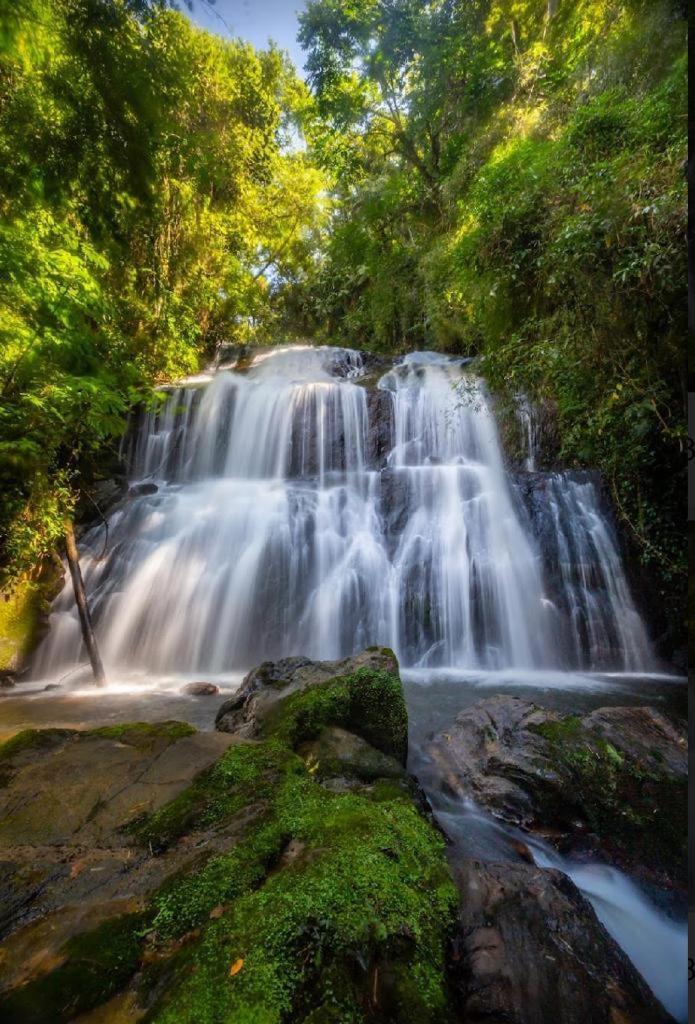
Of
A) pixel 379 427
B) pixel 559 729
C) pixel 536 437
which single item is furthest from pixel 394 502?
pixel 559 729

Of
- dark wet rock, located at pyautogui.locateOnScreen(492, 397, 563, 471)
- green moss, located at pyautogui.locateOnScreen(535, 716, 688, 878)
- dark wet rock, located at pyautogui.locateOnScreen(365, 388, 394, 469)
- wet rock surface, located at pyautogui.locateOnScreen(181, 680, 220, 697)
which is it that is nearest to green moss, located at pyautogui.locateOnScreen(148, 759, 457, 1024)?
green moss, located at pyautogui.locateOnScreen(535, 716, 688, 878)

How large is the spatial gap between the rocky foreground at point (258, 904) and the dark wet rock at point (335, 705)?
0.44 metres

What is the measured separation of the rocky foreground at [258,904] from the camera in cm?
135

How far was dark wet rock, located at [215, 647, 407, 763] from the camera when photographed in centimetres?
341

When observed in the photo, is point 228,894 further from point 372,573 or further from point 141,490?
point 141,490

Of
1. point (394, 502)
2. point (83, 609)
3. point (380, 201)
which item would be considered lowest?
point (83, 609)

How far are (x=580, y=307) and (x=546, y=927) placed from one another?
6038 mm

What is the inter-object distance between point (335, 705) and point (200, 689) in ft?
11.4

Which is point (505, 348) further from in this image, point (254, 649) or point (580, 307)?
point (254, 649)

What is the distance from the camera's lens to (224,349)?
1909 cm

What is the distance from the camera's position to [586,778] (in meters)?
3.45

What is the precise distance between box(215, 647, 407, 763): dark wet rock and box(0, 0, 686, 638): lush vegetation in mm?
4011

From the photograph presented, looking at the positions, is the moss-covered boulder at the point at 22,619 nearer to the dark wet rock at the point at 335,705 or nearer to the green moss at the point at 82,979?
the dark wet rock at the point at 335,705

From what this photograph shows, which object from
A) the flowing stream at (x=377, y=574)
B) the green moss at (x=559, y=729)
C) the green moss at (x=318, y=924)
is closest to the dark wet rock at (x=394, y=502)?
the flowing stream at (x=377, y=574)
